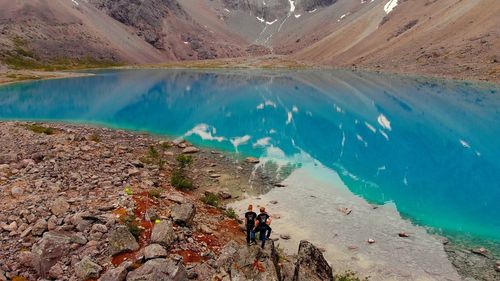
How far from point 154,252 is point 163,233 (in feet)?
5.53

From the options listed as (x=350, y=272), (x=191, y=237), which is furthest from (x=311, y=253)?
(x=191, y=237)

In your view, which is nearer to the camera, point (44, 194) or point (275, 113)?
point (44, 194)

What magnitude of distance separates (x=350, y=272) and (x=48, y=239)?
1398 cm

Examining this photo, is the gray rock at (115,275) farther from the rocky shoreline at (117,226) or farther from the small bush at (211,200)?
the small bush at (211,200)

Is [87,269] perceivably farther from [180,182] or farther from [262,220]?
[180,182]

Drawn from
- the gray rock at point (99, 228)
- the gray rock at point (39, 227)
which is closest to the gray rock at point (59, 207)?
the gray rock at point (39, 227)

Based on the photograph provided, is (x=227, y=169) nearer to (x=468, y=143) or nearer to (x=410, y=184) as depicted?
(x=410, y=184)

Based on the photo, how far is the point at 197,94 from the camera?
316 feet

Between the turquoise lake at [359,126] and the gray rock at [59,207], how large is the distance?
20.8m

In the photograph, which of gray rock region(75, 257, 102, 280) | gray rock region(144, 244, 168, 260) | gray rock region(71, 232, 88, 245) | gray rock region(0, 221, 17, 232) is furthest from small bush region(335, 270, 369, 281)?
gray rock region(0, 221, 17, 232)

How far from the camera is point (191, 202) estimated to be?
24891 mm

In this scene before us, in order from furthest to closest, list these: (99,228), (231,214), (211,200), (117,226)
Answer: (211,200) → (231,214) → (117,226) → (99,228)

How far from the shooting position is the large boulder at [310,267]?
16703 millimetres

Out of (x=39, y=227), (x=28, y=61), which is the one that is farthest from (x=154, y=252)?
(x=28, y=61)
